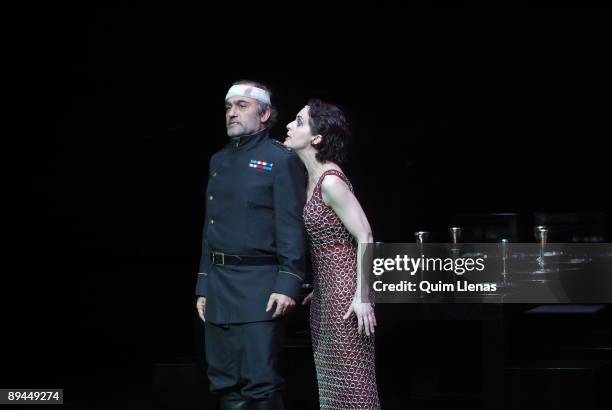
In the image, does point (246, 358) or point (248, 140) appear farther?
point (248, 140)

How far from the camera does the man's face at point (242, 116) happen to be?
3080 mm

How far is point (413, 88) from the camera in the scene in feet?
26.2

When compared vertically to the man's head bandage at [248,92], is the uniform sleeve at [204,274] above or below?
below

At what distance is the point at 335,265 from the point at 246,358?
395mm

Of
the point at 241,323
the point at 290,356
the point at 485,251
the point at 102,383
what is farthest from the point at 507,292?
the point at 102,383

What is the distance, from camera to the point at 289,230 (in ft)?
9.73

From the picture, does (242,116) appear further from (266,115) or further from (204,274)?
(204,274)

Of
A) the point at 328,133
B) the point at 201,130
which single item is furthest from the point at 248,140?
the point at 201,130

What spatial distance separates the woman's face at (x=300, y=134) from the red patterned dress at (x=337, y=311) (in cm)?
13

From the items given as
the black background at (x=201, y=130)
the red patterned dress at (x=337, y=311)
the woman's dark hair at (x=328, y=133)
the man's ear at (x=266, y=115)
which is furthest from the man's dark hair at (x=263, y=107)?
the black background at (x=201, y=130)

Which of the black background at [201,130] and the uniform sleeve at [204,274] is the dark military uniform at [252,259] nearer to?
the uniform sleeve at [204,274]

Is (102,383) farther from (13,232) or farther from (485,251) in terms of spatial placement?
(485,251)

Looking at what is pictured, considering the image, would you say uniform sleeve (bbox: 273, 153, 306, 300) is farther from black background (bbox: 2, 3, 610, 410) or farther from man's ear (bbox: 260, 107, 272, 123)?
black background (bbox: 2, 3, 610, 410)

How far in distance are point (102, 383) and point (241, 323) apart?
2.97 metres
